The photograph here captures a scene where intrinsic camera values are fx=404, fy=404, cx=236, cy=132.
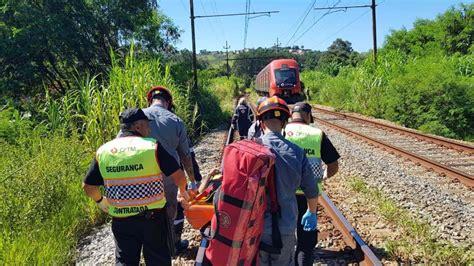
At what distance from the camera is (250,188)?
271cm

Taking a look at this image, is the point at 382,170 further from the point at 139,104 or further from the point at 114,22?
the point at 114,22

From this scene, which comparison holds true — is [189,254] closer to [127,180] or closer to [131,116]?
[127,180]

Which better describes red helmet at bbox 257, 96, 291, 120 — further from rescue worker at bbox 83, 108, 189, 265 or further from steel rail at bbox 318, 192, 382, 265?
steel rail at bbox 318, 192, 382, 265

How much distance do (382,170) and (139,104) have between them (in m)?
5.81

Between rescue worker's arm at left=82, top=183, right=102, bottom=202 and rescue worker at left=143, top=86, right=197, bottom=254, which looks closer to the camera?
rescue worker's arm at left=82, top=183, right=102, bottom=202

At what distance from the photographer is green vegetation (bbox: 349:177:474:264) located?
4.69 m

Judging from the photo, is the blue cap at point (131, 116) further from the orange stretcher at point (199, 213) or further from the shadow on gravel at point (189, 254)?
the shadow on gravel at point (189, 254)

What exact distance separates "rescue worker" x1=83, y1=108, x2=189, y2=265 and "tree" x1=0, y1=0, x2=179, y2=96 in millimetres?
11744

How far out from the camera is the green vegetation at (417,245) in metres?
4.69

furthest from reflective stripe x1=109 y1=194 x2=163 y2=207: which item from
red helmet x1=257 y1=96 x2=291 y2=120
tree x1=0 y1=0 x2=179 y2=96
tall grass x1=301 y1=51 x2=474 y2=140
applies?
tall grass x1=301 y1=51 x2=474 y2=140

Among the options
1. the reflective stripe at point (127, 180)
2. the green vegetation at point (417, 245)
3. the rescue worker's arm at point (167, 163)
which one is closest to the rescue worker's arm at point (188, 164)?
the rescue worker's arm at point (167, 163)

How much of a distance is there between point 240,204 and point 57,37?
14730 mm

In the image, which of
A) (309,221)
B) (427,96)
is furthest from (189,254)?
(427,96)

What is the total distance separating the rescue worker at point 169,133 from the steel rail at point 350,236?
205 cm
